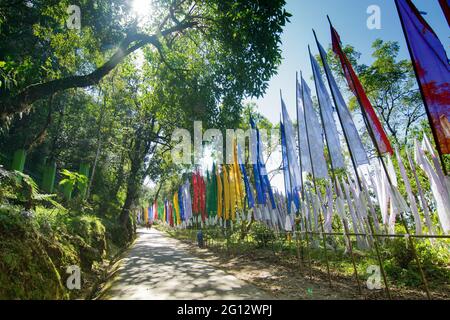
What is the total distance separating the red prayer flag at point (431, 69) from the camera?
4523 millimetres

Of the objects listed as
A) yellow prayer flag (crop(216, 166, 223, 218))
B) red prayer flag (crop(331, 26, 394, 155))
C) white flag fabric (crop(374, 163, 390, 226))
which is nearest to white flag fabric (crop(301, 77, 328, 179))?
white flag fabric (crop(374, 163, 390, 226))

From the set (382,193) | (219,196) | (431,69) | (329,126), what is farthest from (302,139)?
(219,196)

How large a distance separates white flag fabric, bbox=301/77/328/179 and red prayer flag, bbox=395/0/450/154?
12.6 feet

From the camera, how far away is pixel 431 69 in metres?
4.69

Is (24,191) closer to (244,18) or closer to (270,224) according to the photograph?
(244,18)

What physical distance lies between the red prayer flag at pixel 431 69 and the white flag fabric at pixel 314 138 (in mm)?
3844

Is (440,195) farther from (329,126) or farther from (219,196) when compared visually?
(219,196)

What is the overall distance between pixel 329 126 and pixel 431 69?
3.00m

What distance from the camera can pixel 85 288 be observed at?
6594 mm

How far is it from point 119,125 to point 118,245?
9.80m

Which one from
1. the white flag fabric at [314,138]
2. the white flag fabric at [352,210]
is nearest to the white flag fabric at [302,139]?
the white flag fabric at [314,138]

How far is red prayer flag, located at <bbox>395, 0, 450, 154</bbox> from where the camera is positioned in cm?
452

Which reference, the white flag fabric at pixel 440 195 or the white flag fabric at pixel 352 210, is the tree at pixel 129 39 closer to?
the white flag fabric at pixel 352 210
